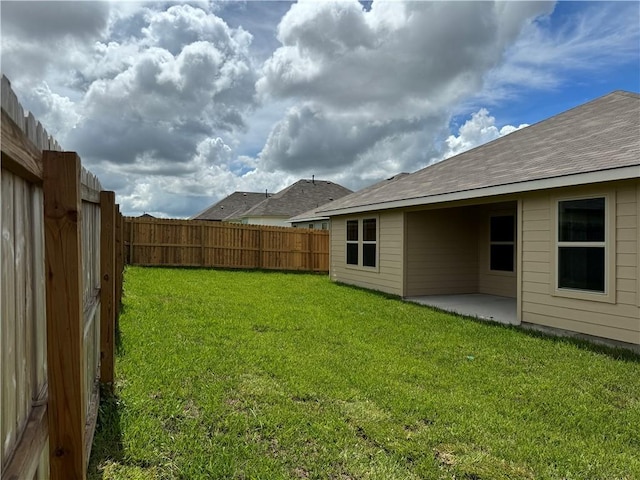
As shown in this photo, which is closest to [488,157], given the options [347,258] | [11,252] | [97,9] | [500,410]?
[347,258]

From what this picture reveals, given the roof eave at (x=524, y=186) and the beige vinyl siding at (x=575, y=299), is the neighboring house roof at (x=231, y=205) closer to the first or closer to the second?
the roof eave at (x=524, y=186)

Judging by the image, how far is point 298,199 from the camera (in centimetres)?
3234

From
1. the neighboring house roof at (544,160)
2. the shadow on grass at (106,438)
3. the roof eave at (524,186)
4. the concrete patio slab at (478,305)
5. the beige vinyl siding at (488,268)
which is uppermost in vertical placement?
the neighboring house roof at (544,160)

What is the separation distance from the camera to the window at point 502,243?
34.4 ft

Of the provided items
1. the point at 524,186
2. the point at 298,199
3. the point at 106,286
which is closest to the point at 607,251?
the point at 524,186

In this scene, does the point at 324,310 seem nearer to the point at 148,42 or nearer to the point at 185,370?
the point at 185,370

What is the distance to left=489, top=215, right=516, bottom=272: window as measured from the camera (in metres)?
10.5

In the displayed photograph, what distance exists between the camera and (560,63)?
10922 millimetres

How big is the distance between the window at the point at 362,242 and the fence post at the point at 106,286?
28.9ft

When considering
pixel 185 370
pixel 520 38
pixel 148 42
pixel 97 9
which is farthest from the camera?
pixel 520 38

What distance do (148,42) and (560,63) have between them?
388 inches

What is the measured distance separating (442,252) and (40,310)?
10311 mm

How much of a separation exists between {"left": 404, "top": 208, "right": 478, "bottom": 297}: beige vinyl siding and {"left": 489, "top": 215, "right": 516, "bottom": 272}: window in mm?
480

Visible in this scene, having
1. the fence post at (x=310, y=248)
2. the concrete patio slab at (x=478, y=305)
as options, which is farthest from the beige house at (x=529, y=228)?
the fence post at (x=310, y=248)
